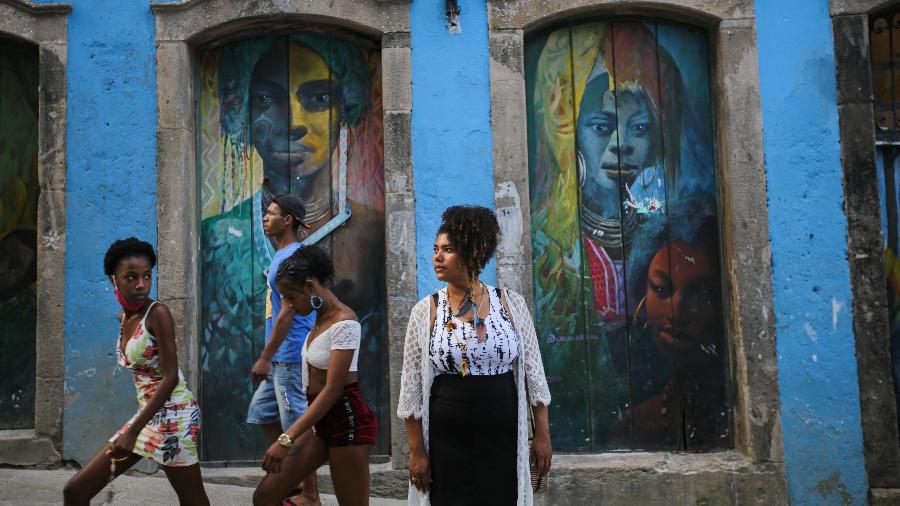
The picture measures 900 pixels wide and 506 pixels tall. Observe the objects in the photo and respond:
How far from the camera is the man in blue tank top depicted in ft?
15.1

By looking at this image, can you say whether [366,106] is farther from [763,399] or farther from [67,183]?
[763,399]

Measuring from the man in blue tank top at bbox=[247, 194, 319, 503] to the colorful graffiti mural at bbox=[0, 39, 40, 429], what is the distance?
7.52 ft

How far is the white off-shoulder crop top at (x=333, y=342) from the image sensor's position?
3.89 meters

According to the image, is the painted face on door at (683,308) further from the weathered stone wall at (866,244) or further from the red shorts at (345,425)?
the red shorts at (345,425)

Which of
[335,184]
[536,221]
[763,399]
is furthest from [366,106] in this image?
[763,399]

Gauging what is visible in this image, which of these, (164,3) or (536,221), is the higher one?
(164,3)

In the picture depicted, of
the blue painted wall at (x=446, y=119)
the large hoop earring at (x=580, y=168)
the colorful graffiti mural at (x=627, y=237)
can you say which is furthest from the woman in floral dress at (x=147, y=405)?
the large hoop earring at (x=580, y=168)

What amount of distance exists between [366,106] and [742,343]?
2.95 meters

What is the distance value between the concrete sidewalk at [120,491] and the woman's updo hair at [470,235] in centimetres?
240

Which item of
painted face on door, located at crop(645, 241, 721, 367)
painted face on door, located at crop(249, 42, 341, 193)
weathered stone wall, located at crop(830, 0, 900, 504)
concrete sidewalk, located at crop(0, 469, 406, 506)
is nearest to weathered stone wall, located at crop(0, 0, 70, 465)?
concrete sidewalk, located at crop(0, 469, 406, 506)

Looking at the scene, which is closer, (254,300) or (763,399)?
(763,399)

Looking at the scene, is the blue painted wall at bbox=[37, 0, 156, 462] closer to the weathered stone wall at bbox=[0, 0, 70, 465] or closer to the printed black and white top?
the weathered stone wall at bbox=[0, 0, 70, 465]

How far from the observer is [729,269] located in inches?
234

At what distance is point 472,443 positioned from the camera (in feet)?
11.5
